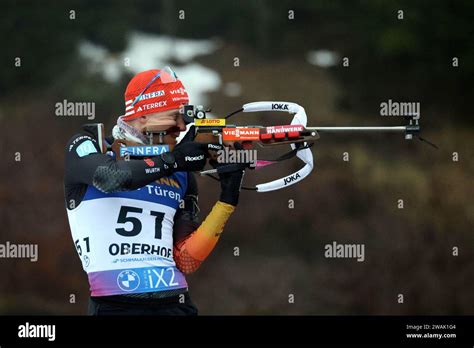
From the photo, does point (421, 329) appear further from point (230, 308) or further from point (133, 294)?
point (230, 308)

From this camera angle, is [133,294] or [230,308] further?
[230,308]

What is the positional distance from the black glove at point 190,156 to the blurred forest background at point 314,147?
3.99 metres

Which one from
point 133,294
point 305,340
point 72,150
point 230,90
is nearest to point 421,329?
point 305,340

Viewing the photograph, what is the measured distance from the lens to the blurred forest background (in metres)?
8.22

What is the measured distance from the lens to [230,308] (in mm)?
8234

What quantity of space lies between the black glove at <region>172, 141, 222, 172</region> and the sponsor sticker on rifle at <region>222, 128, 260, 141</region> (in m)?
0.17

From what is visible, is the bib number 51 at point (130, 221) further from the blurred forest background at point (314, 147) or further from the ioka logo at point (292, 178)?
the blurred forest background at point (314, 147)

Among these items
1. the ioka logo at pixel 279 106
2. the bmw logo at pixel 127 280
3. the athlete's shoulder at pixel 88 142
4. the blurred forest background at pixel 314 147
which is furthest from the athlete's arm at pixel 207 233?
the blurred forest background at pixel 314 147

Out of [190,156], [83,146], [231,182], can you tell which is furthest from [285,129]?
[83,146]

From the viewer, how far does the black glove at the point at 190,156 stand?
4102 millimetres

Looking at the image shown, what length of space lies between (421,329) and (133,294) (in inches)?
75.0

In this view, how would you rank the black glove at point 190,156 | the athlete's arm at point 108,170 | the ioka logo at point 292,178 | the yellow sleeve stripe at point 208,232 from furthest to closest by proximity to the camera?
the ioka logo at point 292,178, the yellow sleeve stripe at point 208,232, the black glove at point 190,156, the athlete's arm at point 108,170

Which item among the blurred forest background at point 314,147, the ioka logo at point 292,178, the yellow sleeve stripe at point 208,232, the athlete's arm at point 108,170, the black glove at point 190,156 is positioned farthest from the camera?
the blurred forest background at point 314,147

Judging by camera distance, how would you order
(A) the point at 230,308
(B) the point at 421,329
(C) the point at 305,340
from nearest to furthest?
(C) the point at 305,340 → (B) the point at 421,329 → (A) the point at 230,308
